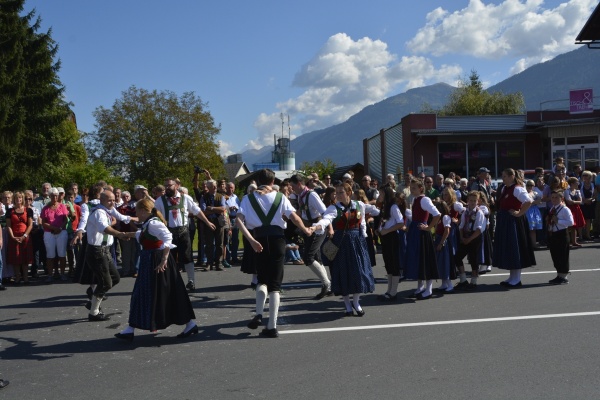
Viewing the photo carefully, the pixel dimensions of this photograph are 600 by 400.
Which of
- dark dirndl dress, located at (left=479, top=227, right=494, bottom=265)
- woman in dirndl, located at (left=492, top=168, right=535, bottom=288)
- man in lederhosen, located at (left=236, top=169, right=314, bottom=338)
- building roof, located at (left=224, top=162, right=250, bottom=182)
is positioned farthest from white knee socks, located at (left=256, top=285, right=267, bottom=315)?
building roof, located at (left=224, top=162, right=250, bottom=182)

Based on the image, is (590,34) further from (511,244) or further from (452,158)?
(511,244)

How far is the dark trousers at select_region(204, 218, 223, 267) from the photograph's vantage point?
1406 centimetres

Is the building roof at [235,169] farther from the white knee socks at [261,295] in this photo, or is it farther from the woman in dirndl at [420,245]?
the white knee socks at [261,295]

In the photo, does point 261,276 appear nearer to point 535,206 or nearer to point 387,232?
point 387,232

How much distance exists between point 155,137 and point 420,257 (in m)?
52.7

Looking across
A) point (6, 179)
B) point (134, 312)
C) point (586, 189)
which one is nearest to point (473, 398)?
point (134, 312)

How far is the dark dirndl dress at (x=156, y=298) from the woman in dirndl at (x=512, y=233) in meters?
5.60

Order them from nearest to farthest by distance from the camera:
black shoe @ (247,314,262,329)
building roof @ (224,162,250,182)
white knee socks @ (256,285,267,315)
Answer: black shoe @ (247,314,262,329) → white knee socks @ (256,285,267,315) → building roof @ (224,162,250,182)

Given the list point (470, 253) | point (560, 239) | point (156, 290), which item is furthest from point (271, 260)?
point (560, 239)

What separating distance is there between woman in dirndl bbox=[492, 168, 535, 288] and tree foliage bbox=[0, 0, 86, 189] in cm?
2882

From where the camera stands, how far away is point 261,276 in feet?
26.0

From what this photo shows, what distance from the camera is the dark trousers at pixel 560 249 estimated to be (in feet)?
35.0

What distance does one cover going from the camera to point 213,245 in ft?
46.6

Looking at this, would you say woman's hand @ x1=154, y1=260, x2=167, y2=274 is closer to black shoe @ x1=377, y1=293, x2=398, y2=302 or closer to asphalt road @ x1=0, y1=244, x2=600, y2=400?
asphalt road @ x1=0, y1=244, x2=600, y2=400
